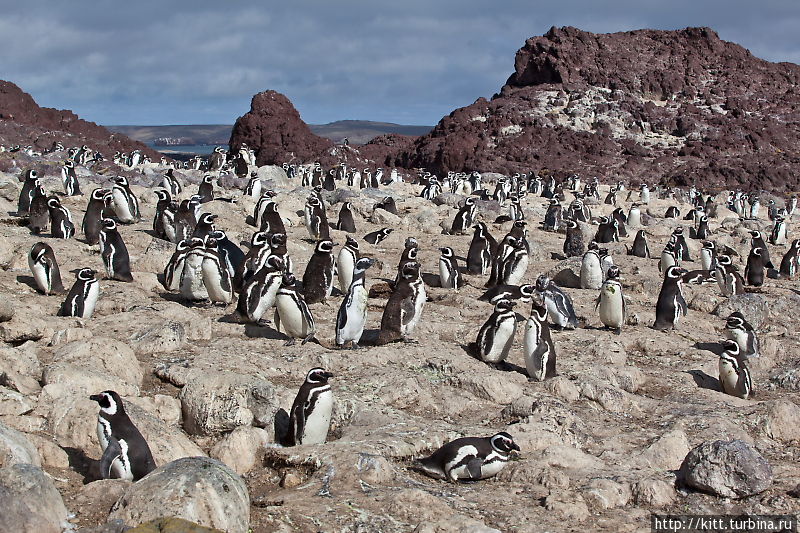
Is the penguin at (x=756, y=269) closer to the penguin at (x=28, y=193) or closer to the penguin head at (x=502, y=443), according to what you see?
the penguin head at (x=502, y=443)

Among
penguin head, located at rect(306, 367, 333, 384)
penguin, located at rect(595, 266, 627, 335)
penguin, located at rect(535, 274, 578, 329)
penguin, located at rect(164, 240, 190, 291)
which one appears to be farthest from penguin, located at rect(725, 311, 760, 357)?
penguin, located at rect(164, 240, 190, 291)

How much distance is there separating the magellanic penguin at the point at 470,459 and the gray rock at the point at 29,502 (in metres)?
2.74

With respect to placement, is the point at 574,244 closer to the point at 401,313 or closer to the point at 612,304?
the point at 612,304

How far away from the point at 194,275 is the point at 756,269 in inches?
487

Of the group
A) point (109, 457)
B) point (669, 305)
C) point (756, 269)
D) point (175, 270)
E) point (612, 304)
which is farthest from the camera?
point (756, 269)

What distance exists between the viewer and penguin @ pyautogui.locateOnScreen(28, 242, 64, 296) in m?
10.5

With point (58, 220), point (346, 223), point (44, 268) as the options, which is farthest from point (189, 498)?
point (346, 223)

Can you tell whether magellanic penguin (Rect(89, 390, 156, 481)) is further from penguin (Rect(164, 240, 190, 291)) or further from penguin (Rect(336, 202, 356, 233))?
penguin (Rect(336, 202, 356, 233))

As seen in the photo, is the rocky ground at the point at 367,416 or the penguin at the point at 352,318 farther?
the penguin at the point at 352,318

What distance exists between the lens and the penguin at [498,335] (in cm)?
891

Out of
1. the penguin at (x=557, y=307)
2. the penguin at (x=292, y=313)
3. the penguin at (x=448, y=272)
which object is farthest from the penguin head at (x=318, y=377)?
the penguin at (x=448, y=272)

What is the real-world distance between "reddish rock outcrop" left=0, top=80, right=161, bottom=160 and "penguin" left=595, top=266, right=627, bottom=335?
35.3 metres

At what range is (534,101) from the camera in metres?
57.3

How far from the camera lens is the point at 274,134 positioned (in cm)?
4975
